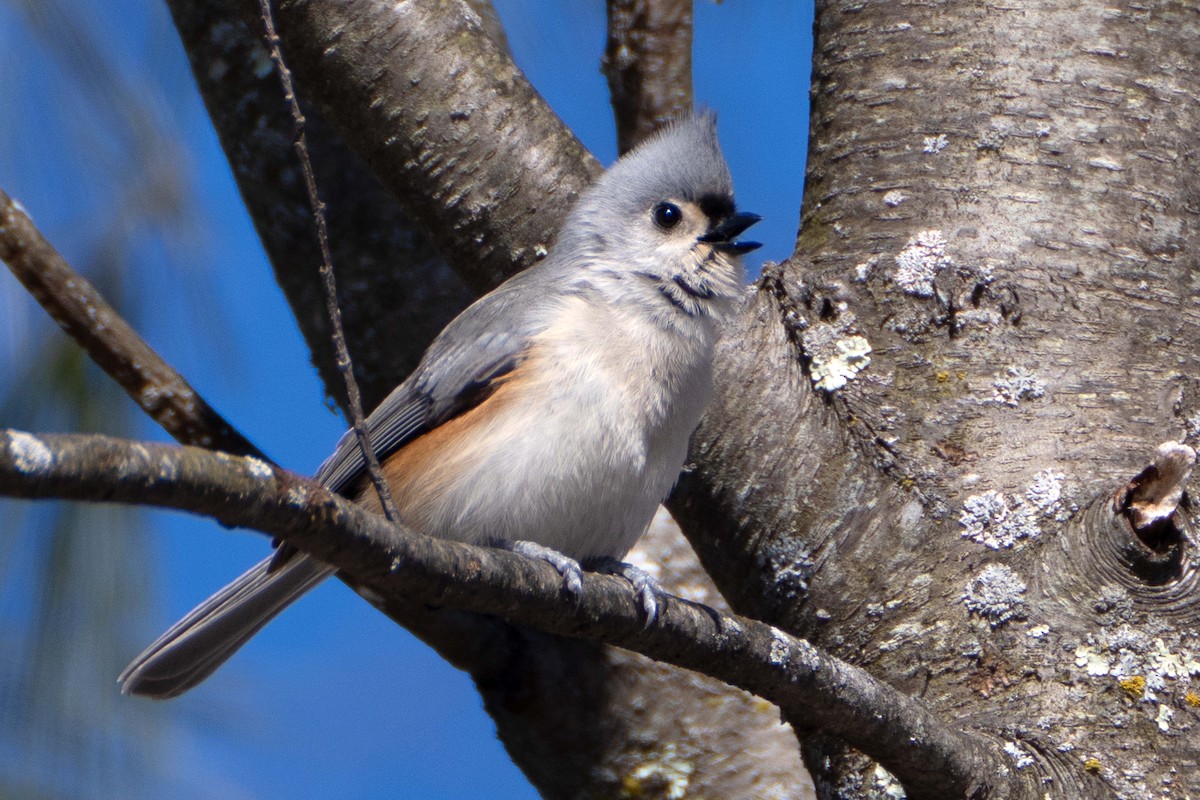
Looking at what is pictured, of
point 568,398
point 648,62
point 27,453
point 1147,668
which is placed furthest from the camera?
point 648,62

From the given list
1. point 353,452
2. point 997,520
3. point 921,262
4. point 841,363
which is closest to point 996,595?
point 997,520

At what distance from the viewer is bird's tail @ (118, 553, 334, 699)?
2.46 metres

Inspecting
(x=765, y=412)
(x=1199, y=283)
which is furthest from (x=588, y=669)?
(x=1199, y=283)

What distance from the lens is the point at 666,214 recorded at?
2.74 meters

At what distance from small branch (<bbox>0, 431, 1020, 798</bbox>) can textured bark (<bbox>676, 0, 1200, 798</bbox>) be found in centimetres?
22

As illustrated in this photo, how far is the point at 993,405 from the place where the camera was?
2.07m

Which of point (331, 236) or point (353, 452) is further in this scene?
point (331, 236)

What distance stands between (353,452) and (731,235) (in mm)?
992

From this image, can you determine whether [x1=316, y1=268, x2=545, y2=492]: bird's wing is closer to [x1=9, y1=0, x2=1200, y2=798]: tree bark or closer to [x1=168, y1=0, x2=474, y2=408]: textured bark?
[x1=9, y1=0, x2=1200, y2=798]: tree bark

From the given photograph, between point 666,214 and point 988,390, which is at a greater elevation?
point 666,214

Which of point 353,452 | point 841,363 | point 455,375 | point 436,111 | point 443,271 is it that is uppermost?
point 443,271

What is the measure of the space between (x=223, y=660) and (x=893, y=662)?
4.74 feet

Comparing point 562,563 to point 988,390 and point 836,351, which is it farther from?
point 988,390

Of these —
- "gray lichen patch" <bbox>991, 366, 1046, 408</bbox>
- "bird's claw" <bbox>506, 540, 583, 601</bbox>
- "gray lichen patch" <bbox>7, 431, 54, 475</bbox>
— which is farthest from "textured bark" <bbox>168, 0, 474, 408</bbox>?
"gray lichen patch" <bbox>7, 431, 54, 475</bbox>
